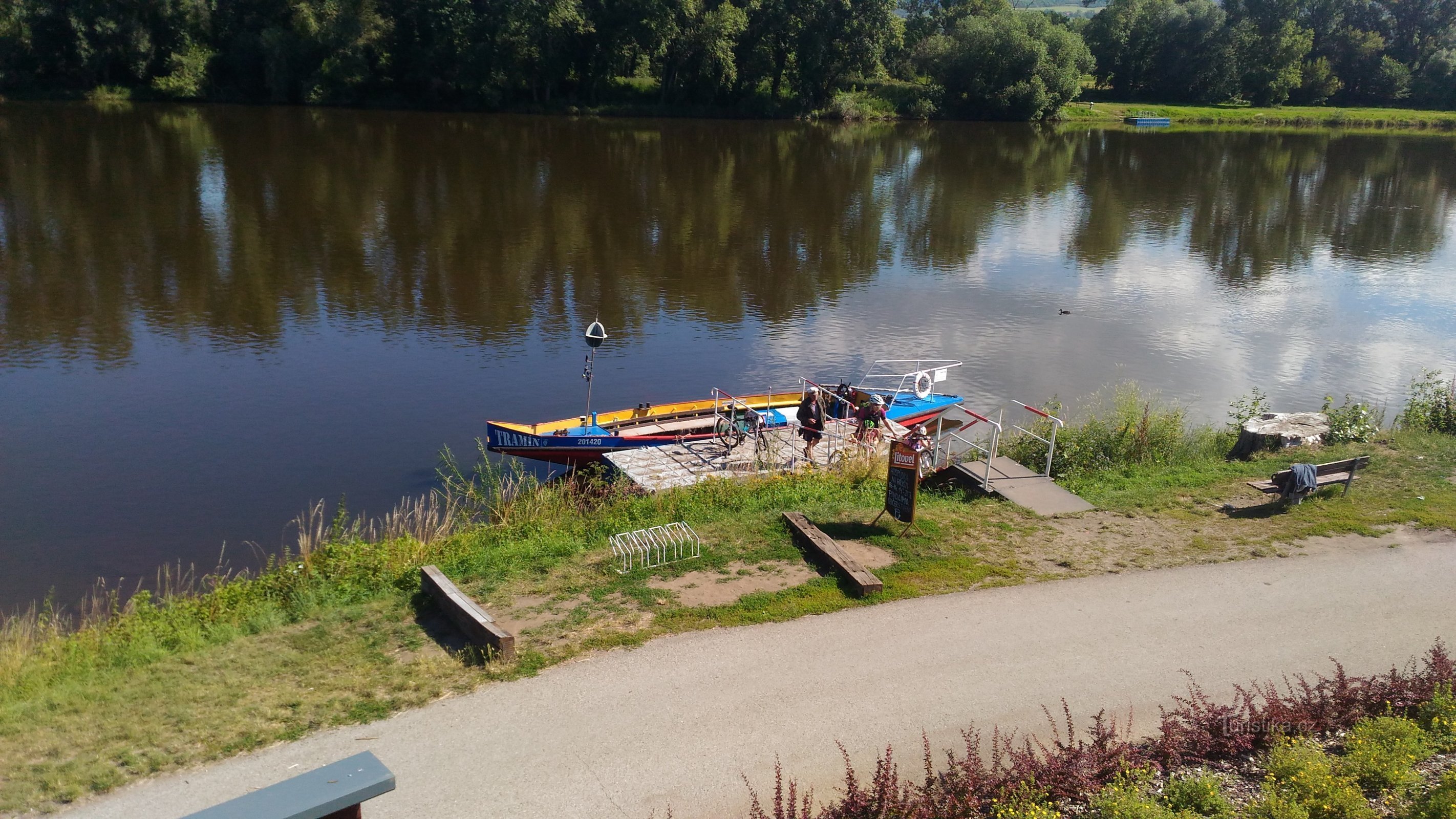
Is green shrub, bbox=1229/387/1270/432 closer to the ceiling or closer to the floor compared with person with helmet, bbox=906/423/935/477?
closer to the floor

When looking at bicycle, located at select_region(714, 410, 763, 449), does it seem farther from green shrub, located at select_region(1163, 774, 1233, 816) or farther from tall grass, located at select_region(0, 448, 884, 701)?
green shrub, located at select_region(1163, 774, 1233, 816)

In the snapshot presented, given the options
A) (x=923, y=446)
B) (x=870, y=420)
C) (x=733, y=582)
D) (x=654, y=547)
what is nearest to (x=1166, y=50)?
(x=870, y=420)

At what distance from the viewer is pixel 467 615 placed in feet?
32.2

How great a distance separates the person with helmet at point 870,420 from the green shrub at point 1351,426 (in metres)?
7.29

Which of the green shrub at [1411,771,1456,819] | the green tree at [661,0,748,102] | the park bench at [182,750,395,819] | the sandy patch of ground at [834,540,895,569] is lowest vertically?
the sandy patch of ground at [834,540,895,569]

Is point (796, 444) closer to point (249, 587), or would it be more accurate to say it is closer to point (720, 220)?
point (249, 587)

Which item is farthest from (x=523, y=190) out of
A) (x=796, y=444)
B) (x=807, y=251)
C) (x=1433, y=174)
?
(x=1433, y=174)

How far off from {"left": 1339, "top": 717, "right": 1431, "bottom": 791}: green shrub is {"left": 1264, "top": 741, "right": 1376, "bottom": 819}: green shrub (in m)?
0.16

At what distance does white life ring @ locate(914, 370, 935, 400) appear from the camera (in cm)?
2105

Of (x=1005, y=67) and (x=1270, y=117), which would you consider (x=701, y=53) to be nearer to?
(x=1005, y=67)

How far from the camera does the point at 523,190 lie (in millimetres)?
41344

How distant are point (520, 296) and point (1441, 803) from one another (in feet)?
79.0

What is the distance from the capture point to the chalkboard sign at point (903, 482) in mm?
12148

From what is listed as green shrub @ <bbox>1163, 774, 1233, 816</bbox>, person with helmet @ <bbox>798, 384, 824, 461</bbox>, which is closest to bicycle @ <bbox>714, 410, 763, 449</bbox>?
person with helmet @ <bbox>798, 384, 824, 461</bbox>
